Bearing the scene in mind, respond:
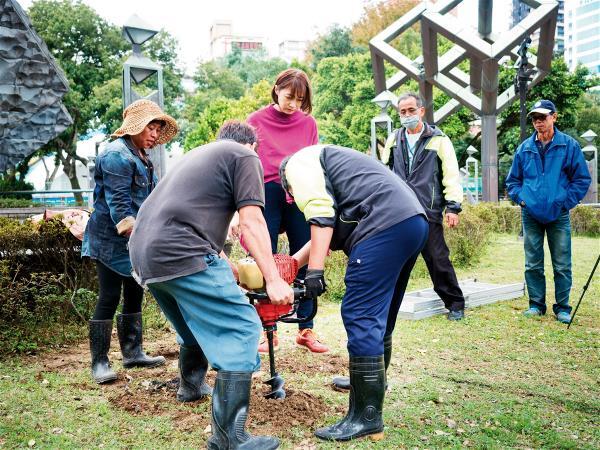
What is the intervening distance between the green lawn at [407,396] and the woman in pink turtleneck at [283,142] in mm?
909

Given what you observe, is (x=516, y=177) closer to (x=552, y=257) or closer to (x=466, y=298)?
(x=552, y=257)

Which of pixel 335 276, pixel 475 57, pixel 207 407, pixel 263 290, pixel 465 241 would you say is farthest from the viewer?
pixel 475 57

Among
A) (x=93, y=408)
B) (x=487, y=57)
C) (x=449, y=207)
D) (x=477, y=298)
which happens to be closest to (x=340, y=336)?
(x=449, y=207)

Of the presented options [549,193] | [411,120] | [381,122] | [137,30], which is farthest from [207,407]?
[381,122]

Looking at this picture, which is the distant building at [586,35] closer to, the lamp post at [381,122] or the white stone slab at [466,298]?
the lamp post at [381,122]

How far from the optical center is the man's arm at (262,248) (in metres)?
3.12

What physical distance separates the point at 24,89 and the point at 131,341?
6905mm

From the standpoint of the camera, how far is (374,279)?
330 centimetres

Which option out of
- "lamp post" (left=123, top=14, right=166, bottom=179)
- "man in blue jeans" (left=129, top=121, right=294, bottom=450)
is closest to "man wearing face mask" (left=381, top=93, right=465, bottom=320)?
"lamp post" (left=123, top=14, right=166, bottom=179)

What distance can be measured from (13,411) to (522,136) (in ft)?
49.8

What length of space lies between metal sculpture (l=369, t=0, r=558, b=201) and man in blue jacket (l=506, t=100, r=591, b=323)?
1275 cm

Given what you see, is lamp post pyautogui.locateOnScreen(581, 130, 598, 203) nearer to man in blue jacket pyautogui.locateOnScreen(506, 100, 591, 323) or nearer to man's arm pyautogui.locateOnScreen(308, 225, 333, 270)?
man in blue jacket pyautogui.locateOnScreen(506, 100, 591, 323)

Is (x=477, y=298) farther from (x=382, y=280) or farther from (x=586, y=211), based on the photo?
(x=586, y=211)

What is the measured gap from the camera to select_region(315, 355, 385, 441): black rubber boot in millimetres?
3314
